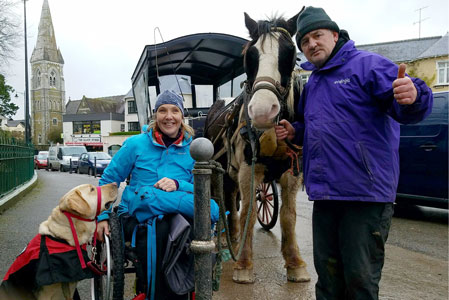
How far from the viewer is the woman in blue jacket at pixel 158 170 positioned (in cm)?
254

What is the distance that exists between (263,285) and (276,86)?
199cm

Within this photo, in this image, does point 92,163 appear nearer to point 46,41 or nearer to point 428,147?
point 428,147

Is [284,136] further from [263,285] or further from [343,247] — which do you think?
[263,285]

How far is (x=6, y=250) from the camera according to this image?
4809 mm

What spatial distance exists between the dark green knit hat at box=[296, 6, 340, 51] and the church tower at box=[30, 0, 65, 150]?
101798 mm

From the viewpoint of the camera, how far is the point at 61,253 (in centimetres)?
244

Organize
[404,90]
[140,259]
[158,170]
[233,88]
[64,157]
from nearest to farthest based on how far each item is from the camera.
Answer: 1. [404,90]
2. [140,259]
3. [158,170]
4. [233,88]
5. [64,157]

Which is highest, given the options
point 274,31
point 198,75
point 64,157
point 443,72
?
point 443,72

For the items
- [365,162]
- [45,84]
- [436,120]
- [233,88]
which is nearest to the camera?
[365,162]

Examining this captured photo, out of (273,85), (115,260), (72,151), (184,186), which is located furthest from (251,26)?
(72,151)

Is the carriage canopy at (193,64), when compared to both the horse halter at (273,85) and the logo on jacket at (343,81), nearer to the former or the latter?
the horse halter at (273,85)

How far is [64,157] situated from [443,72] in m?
30.3

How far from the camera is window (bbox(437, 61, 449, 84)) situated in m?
28.4

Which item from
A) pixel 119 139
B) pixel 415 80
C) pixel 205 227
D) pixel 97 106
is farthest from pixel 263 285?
pixel 97 106
